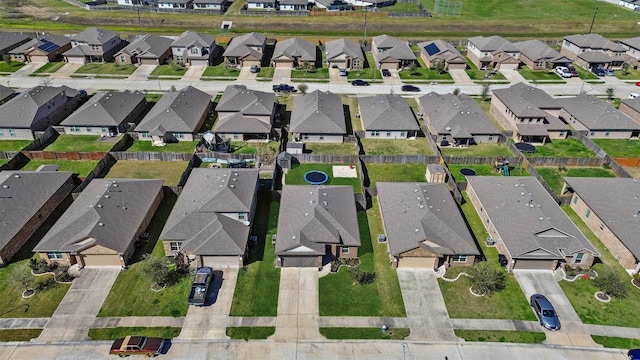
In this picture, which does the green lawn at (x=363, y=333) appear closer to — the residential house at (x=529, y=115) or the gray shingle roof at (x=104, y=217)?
the gray shingle roof at (x=104, y=217)

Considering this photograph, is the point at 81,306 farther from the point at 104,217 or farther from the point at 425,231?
the point at 425,231

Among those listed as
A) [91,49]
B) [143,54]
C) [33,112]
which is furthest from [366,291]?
[91,49]

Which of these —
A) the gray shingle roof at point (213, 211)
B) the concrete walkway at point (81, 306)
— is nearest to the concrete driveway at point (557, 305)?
the gray shingle roof at point (213, 211)

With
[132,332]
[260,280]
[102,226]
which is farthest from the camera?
[102,226]

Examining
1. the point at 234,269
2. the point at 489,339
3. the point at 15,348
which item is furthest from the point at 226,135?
the point at 489,339

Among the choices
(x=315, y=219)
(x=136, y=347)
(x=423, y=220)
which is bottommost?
(x=136, y=347)

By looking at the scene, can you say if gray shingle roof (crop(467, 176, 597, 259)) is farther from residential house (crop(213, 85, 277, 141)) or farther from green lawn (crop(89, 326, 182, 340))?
green lawn (crop(89, 326, 182, 340))

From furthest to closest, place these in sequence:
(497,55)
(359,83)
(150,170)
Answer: (497,55)
(359,83)
(150,170)

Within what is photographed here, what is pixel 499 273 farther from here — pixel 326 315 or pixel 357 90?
pixel 357 90
